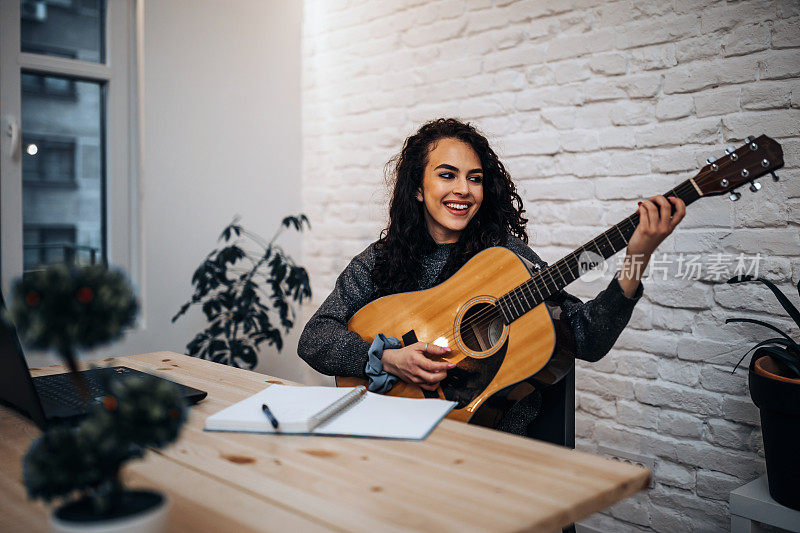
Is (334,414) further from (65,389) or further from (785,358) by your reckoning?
(785,358)

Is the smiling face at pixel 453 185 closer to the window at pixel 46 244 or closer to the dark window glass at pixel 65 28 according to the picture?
the window at pixel 46 244

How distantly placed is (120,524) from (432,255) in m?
1.45

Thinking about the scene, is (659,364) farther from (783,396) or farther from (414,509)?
(414,509)

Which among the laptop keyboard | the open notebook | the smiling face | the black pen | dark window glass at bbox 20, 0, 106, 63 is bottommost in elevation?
the laptop keyboard

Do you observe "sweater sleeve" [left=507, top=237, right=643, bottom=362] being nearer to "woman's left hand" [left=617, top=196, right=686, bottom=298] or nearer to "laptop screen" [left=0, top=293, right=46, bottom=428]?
"woman's left hand" [left=617, top=196, right=686, bottom=298]

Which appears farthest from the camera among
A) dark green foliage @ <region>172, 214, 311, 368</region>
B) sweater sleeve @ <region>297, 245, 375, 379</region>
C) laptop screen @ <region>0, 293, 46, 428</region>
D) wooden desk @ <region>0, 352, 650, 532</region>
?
dark green foliage @ <region>172, 214, 311, 368</region>

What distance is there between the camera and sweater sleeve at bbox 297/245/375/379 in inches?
65.4

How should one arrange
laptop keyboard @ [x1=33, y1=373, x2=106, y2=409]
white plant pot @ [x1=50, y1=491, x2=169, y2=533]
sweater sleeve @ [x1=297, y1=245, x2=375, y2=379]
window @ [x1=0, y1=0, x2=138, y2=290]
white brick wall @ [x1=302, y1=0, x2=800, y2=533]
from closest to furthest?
white plant pot @ [x1=50, y1=491, x2=169, y2=533] → laptop keyboard @ [x1=33, y1=373, x2=106, y2=409] → sweater sleeve @ [x1=297, y1=245, x2=375, y2=379] → white brick wall @ [x1=302, y1=0, x2=800, y2=533] → window @ [x1=0, y1=0, x2=138, y2=290]

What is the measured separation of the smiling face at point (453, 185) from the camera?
1.82m

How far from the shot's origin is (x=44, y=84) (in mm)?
2578

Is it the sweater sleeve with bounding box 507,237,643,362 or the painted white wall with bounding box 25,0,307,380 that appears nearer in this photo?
the sweater sleeve with bounding box 507,237,643,362

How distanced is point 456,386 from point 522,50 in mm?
1425

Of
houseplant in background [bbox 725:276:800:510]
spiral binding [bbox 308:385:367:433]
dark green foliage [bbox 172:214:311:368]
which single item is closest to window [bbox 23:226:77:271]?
dark green foliage [bbox 172:214:311:368]

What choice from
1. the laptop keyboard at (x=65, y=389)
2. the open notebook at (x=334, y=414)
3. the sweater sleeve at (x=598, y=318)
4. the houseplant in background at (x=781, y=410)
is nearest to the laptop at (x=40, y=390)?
the laptop keyboard at (x=65, y=389)
